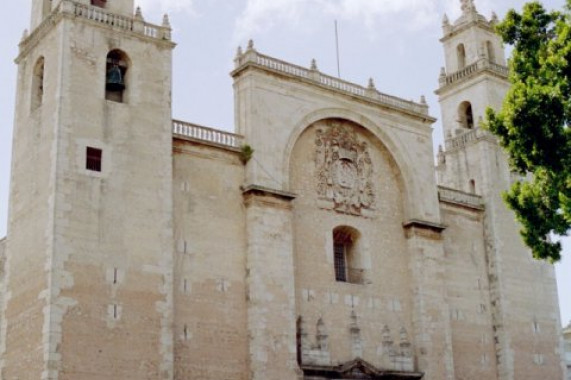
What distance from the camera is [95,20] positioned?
2733 centimetres

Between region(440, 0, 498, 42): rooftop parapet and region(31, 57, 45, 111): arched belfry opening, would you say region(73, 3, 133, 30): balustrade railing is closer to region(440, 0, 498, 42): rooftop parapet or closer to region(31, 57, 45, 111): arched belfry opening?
region(31, 57, 45, 111): arched belfry opening

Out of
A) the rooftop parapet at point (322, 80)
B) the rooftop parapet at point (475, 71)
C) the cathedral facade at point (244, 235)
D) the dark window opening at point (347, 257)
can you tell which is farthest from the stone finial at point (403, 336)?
the rooftop parapet at point (475, 71)

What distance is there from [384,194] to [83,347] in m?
13.7

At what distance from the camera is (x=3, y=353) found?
2555cm

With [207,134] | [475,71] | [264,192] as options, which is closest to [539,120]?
[264,192]

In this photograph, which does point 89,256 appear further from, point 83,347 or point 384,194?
point 384,194

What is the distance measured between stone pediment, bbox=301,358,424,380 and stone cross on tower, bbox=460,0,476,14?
57.7ft

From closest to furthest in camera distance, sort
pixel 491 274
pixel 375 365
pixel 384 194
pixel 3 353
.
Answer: pixel 3 353
pixel 375 365
pixel 384 194
pixel 491 274

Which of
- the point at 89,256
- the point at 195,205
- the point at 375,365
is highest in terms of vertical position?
the point at 195,205

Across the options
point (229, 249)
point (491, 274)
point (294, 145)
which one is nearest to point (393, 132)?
point (294, 145)

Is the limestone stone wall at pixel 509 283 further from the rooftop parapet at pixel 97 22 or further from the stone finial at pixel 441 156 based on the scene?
the rooftop parapet at pixel 97 22

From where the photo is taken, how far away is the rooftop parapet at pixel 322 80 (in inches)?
1201

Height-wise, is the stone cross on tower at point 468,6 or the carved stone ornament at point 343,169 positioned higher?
the stone cross on tower at point 468,6

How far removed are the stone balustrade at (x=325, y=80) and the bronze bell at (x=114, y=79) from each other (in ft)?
15.3
